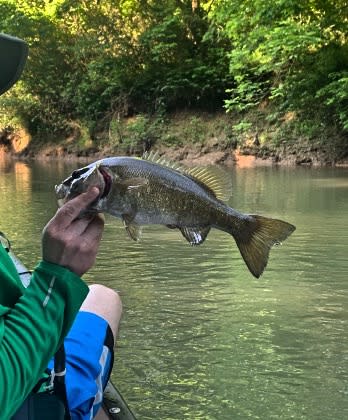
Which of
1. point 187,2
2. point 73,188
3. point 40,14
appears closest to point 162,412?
point 73,188

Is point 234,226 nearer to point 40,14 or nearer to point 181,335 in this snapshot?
point 181,335

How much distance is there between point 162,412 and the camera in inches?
148

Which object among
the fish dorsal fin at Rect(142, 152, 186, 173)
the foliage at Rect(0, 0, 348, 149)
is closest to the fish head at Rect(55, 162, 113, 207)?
the fish dorsal fin at Rect(142, 152, 186, 173)

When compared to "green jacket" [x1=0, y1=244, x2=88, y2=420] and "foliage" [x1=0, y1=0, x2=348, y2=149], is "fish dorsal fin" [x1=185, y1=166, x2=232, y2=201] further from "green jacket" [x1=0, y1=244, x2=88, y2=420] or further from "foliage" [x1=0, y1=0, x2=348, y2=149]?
"foliage" [x1=0, y1=0, x2=348, y2=149]

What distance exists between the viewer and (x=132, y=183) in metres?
2.14

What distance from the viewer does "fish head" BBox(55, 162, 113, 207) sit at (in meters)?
1.91

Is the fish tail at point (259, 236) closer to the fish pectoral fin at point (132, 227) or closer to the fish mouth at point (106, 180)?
the fish pectoral fin at point (132, 227)

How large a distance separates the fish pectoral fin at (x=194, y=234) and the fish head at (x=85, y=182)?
0.42 m

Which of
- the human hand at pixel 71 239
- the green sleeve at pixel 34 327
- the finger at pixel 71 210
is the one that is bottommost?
the green sleeve at pixel 34 327

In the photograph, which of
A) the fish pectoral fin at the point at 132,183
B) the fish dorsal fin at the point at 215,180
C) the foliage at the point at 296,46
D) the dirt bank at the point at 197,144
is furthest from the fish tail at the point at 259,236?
the dirt bank at the point at 197,144

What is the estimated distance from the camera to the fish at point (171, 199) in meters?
2.02

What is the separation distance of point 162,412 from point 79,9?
2877 centimetres

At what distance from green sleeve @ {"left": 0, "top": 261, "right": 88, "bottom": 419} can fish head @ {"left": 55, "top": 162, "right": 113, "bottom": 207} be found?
35 cm

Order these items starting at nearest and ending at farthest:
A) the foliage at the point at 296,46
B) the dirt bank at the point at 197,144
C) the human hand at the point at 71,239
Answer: the human hand at the point at 71,239 → the foliage at the point at 296,46 → the dirt bank at the point at 197,144
